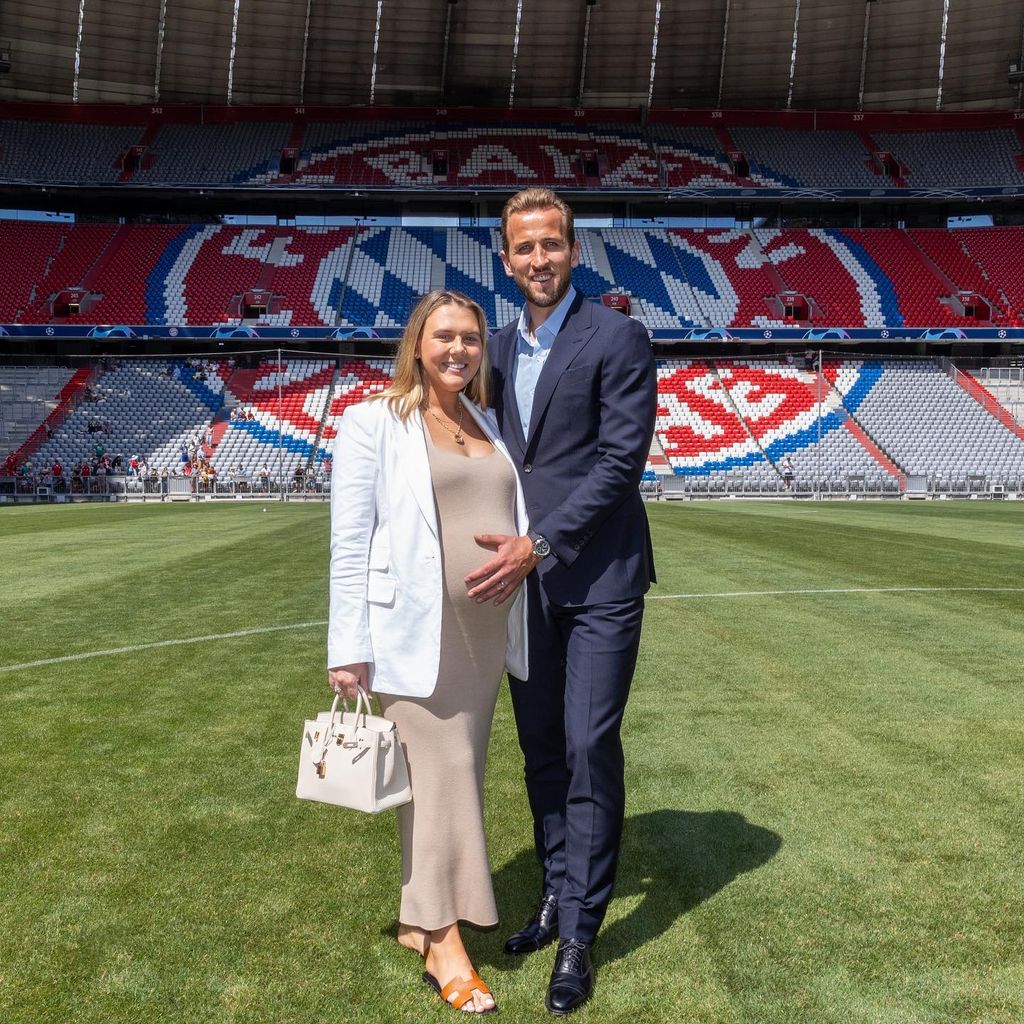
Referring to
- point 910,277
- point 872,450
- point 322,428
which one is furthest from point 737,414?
point 322,428

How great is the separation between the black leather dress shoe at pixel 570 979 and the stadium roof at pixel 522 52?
47367mm

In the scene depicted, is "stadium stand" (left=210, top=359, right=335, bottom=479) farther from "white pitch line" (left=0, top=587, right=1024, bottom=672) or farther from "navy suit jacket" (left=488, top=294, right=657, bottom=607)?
"navy suit jacket" (left=488, top=294, right=657, bottom=607)

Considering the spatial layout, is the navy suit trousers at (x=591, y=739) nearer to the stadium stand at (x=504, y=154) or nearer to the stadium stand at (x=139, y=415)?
the stadium stand at (x=139, y=415)

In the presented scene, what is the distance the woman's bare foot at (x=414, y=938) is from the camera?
2984 mm

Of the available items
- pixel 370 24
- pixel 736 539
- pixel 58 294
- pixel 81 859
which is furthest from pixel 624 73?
pixel 81 859

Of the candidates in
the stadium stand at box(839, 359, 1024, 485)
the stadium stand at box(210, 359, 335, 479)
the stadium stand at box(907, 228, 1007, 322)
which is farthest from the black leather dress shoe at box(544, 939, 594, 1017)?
the stadium stand at box(907, 228, 1007, 322)

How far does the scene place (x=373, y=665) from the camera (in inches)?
115

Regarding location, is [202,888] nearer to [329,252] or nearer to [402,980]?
[402,980]

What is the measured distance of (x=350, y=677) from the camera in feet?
9.49

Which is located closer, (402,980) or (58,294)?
(402,980)

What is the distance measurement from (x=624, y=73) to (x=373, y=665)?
166 feet

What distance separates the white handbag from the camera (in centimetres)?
278

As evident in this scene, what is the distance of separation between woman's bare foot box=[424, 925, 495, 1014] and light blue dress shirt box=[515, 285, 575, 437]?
162 cm

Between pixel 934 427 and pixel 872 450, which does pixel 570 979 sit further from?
pixel 934 427
